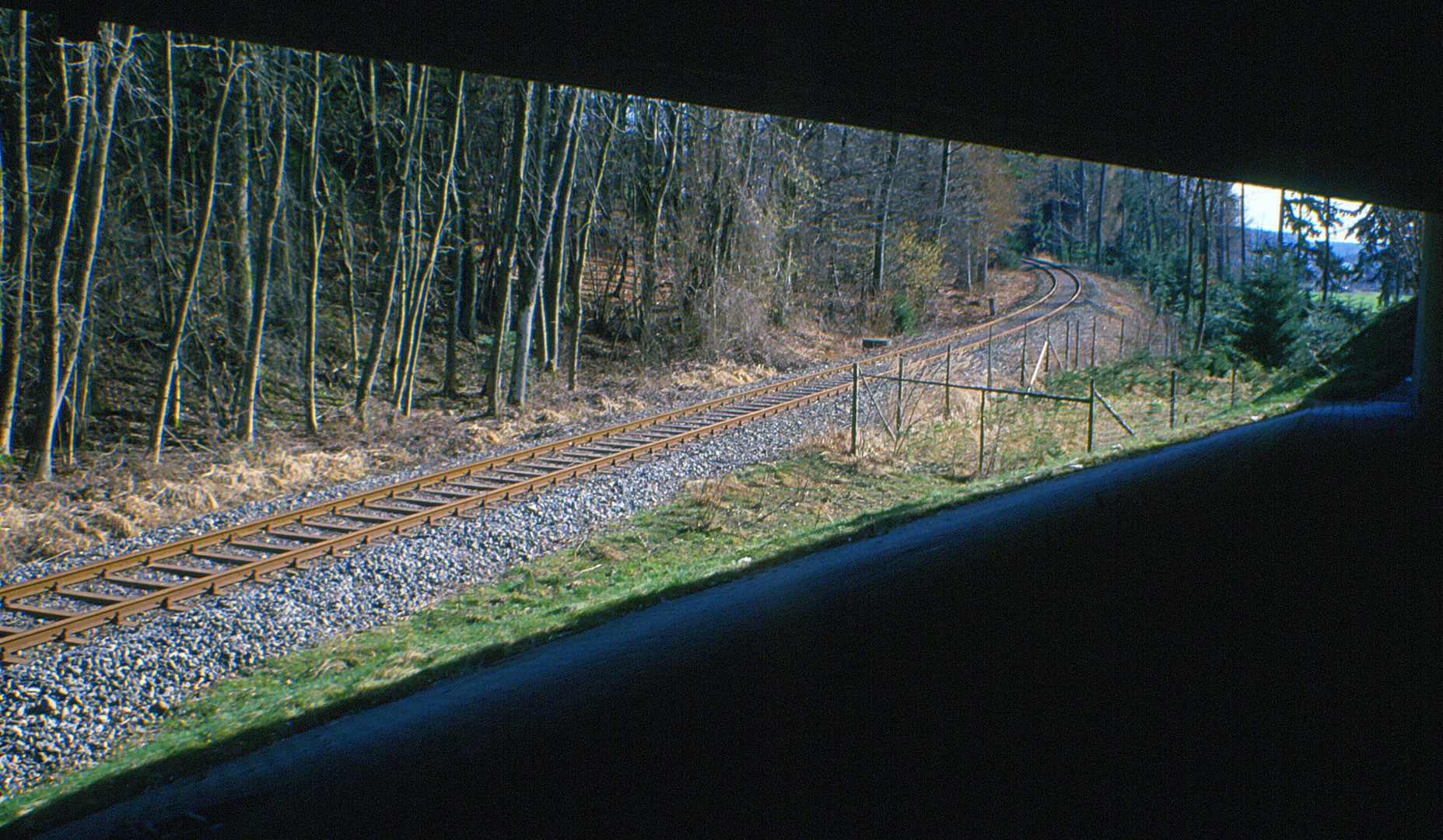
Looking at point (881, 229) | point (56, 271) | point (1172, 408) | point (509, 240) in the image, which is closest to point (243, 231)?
point (56, 271)

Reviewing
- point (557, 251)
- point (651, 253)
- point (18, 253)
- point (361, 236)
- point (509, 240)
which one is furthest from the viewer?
point (651, 253)

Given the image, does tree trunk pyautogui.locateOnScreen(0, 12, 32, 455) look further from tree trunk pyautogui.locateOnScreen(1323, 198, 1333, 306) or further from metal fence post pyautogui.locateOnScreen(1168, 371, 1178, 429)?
tree trunk pyautogui.locateOnScreen(1323, 198, 1333, 306)

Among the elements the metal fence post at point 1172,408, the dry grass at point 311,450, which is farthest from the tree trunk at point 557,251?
the metal fence post at point 1172,408

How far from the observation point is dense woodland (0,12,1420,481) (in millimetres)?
13320

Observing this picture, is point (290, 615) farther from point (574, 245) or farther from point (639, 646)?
point (574, 245)

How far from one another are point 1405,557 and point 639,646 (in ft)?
12.1

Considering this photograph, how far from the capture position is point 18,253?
1320cm

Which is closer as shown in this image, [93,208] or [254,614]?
[254,614]

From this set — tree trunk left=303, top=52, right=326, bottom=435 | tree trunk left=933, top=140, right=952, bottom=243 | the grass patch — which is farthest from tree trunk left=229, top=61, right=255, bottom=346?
tree trunk left=933, top=140, right=952, bottom=243

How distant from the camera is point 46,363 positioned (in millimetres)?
12773

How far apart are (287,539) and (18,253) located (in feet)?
25.9

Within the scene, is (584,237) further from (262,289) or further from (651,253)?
(262,289)

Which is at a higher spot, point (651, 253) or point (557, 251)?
point (651, 253)

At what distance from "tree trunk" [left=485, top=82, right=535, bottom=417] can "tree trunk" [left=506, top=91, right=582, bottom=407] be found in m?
0.47
